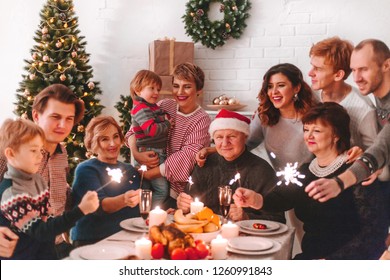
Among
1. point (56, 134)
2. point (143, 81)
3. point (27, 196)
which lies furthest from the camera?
point (143, 81)

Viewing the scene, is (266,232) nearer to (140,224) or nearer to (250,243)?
(250,243)

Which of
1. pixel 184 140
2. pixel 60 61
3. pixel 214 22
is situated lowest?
pixel 184 140

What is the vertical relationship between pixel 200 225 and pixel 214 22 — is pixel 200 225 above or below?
below

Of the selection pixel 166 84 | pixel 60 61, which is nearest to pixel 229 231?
pixel 166 84

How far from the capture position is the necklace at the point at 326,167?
7.88ft

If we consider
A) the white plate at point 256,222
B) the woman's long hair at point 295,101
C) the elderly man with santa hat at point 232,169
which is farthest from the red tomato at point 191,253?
the woman's long hair at point 295,101

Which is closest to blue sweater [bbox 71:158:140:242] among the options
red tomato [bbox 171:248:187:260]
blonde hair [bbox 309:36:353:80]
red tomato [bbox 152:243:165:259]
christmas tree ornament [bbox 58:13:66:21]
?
red tomato [bbox 152:243:165:259]

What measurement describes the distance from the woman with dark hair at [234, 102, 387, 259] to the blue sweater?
99 centimetres

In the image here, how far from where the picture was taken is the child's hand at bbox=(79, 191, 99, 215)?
7.98 feet

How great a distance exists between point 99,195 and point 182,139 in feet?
1.83

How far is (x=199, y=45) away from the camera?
2.56 m
